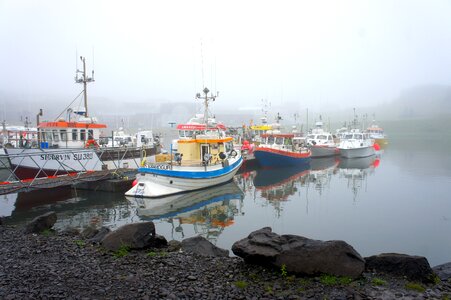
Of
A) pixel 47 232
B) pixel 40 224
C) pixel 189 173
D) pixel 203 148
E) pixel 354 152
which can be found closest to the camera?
pixel 47 232

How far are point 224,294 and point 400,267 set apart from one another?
13.0 feet

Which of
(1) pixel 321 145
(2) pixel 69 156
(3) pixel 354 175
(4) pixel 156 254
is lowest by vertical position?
(3) pixel 354 175

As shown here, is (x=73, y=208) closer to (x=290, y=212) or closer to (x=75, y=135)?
(x=75, y=135)

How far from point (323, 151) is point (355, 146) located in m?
4.35

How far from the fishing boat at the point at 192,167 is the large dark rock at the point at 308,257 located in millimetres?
12513

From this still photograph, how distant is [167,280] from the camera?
273 inches

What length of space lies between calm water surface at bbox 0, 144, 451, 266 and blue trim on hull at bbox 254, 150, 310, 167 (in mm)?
7869

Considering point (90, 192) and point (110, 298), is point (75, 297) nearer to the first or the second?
point (110, 298)

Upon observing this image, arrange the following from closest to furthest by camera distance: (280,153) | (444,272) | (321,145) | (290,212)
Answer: (444,272) < (290,212) < (280,153) < (321,145)

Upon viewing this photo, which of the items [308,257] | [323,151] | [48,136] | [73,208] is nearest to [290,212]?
[308,257]

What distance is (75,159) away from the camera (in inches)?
845

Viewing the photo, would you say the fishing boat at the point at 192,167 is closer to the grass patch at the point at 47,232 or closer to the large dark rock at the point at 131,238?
the grass patch at the point at 47,232

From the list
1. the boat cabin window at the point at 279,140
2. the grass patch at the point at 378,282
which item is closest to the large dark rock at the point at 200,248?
the grass patch at the point at 378,282

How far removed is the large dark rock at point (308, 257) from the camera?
23.2 feet
